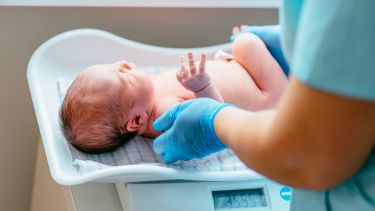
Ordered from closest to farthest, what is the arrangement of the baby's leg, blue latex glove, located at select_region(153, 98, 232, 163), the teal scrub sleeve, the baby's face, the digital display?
the teal scrub sleeve < blue latex glove, located at select_region(153, 98, 232, 163) < the digital display < the baby's face < the baby's leg

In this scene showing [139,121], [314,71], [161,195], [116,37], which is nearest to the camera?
[314,71]

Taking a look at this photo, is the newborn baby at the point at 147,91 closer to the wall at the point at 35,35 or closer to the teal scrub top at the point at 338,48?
the wall at the point at 35,35

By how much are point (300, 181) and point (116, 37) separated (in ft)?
2.76

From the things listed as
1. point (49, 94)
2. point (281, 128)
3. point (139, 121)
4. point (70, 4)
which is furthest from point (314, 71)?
point (70, 4)

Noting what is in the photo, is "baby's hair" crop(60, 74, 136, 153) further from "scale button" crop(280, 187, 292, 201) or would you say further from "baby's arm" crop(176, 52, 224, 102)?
"scale button" crop(280, 187, 292, 201)

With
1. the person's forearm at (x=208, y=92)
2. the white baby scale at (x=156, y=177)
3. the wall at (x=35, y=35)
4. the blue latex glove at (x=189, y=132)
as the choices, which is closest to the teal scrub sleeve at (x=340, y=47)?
the blue latex glove at (x=189, y=132)

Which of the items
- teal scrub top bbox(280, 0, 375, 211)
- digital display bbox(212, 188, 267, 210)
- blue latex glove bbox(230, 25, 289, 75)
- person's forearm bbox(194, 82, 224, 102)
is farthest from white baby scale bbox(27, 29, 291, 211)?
teal scrub top bbox(280, 0, 375, 211)

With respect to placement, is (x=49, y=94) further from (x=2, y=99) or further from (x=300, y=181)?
(x=300, y=181)

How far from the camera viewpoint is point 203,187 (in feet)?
3.14

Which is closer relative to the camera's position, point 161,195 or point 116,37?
point 161,195

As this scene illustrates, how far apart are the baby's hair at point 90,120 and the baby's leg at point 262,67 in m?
0.32

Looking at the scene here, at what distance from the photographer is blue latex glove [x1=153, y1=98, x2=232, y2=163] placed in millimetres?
826

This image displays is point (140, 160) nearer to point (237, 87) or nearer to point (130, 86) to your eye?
point (130, 86)

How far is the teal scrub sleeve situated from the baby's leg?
0.74 metres
